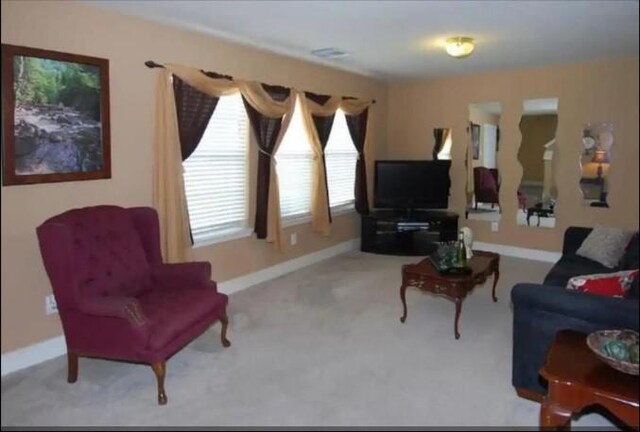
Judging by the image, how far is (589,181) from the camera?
14.0ft

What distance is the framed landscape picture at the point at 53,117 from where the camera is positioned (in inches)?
106

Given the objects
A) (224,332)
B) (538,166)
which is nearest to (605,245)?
(538,166)

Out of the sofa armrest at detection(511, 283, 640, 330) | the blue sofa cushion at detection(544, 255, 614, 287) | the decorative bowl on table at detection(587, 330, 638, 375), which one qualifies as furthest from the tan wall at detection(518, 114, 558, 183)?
the decorative bowl on table at detection(587, 330, 638, 375)

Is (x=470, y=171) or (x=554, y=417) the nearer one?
(x=554, y=417)

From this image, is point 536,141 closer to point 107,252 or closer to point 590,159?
point 590,159

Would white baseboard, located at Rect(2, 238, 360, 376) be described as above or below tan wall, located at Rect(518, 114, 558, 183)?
below

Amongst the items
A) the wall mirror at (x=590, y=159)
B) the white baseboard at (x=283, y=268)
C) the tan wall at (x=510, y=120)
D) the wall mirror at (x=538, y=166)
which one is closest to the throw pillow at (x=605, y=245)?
the tan wall at (x=510, y=120)

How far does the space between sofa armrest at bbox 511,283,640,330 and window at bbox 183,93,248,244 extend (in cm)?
263

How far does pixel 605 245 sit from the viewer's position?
11.9 feet

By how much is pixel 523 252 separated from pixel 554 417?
4108 millimetres

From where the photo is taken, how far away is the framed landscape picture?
106 inches

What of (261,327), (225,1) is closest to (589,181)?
(261,327)

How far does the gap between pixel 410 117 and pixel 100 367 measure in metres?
4.98

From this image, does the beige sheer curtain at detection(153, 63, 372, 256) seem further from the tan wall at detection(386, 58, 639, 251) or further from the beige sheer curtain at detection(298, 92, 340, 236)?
the tan wall at detection(386, 58, 639, 251)
